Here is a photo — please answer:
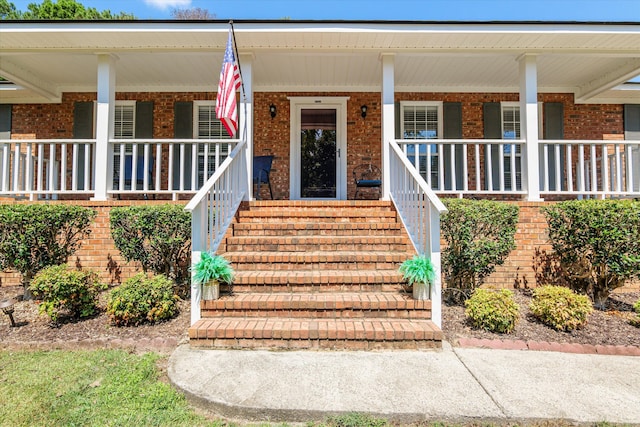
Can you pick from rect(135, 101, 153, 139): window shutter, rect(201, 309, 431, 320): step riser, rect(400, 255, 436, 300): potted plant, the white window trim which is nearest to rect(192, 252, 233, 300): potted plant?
rect(201, 309, 431, 320): step riser

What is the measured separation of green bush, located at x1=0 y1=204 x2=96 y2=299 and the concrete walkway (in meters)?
2.47

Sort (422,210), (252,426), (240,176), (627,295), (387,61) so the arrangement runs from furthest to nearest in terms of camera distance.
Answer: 1. (387,61)
2. (240,176)
3. (627,295)
4. (422,210)
5. (252,426)

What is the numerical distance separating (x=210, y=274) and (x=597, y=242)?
4198mm

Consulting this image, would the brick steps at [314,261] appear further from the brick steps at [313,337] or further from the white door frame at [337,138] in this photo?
the white door frame at [337,138]

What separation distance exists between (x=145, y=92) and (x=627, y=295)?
9136 millimetres

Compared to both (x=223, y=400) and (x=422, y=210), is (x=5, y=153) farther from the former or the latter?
(x=422, y=210)

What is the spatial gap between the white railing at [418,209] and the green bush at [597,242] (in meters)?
1.72

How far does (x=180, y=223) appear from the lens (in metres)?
4.15

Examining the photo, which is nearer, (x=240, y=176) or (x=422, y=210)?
(x=422, y=210)

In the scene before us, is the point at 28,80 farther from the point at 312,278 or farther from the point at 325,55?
the point at 312,278

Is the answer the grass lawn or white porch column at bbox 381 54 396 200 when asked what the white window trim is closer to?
white porch column at bbox 381 54 396 200

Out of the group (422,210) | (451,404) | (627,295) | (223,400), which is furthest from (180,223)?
(627,295)

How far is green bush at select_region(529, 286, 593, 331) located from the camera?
3.52 m

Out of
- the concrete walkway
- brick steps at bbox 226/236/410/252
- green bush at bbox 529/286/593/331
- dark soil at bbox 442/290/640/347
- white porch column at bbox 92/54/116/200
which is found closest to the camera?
the concrete walkway
